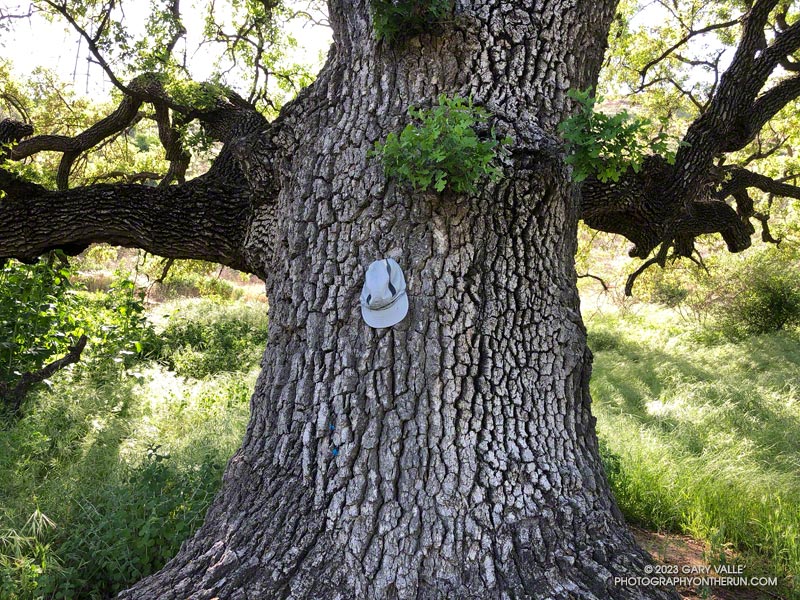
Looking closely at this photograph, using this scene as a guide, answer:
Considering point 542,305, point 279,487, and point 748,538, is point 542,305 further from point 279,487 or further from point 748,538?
point 748,538

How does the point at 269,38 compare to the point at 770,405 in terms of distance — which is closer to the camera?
the point at 770,405

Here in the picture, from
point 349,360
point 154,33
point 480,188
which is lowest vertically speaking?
point 349,360

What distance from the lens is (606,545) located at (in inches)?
85.8

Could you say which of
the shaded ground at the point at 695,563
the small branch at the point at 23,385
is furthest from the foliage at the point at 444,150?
the small branch at the point at 23,385

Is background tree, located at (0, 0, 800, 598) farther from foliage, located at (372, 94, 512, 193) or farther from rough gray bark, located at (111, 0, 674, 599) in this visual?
foliage, located at (372, 94, 512, 193)

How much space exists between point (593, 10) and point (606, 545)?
2.34m

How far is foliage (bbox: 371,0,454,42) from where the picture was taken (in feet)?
7.33

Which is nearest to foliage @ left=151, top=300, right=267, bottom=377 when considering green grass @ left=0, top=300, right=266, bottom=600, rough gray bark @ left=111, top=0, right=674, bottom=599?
green grass @ left=0, top=300, right=266, bottom=600

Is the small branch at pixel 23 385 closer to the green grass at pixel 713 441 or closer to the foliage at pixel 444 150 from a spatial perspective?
the foliage at pixel 444 150

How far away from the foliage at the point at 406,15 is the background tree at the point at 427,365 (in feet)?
0.05

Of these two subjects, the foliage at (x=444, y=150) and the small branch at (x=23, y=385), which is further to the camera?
the small branch at (x=23, y=385)

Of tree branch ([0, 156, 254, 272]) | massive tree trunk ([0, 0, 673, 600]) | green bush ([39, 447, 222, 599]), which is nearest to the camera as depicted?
massive tree trunk ([0, 0, 673, 600])

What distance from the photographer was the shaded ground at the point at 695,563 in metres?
2.65

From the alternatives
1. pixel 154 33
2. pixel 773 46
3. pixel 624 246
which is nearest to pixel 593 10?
pixel 773 46
